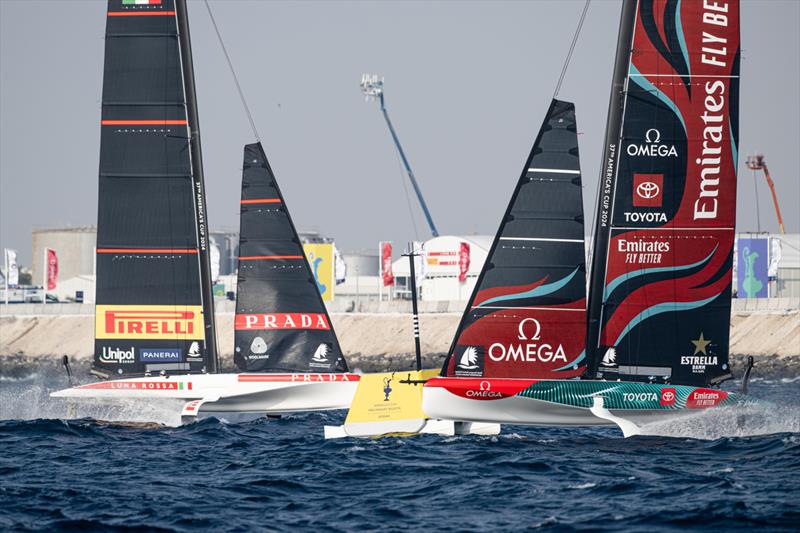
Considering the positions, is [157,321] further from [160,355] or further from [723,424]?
[723,424]

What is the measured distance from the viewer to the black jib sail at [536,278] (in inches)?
805

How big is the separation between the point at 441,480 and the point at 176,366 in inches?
397

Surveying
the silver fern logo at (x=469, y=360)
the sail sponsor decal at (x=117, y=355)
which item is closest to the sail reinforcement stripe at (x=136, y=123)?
the sail sponsor decal at (x=117, y=355)

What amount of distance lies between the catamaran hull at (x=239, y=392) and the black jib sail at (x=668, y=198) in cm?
601

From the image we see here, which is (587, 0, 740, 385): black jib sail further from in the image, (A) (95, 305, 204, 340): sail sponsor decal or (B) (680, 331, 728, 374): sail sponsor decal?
(A) (95, 305, 204, 340): sail sponsor decal

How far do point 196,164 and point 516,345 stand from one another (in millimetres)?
8778

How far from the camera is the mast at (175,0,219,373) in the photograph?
24.8 metres

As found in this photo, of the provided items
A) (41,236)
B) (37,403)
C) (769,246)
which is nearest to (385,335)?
(769,246)

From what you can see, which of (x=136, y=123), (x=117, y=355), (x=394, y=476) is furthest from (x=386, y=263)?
(x=394, y=476)

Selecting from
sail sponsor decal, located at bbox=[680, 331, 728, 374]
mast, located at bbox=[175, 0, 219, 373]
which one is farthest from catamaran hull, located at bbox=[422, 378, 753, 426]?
mast, located at bbox=[175, 0, 219, 373]

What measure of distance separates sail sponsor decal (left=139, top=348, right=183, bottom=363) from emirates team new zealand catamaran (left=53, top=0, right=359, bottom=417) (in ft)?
0.07

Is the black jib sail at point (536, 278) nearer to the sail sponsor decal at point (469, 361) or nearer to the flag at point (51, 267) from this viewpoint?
the sail sponsor decal at point (469, 361)

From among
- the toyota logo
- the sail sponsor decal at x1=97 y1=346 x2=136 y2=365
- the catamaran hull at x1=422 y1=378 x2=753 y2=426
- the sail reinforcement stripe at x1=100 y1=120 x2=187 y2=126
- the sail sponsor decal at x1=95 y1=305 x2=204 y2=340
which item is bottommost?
the catamaran hull at x1=422 y1=378 x2=753 y2=426

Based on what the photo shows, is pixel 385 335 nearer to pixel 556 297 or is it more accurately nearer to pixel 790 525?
pixel 556 297
